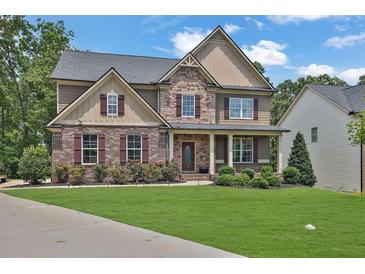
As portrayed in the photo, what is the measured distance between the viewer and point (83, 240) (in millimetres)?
8078

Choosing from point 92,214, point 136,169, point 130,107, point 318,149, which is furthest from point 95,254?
point 318,149

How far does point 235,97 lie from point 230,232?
19.7 m

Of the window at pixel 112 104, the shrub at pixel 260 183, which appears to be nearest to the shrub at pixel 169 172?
the window at pixel 112 104

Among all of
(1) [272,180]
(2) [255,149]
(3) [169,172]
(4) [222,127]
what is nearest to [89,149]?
(3) [169,172]

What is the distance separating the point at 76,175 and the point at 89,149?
204 centimetres

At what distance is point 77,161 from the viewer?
2256cm

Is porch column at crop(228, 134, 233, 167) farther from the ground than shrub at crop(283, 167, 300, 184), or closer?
farther from the ground

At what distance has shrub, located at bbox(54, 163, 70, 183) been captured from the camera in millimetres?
21766

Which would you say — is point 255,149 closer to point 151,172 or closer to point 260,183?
point 260,183

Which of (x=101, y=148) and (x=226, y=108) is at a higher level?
(x=226, y=108)

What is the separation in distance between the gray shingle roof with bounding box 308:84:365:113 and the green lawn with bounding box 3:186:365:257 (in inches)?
430

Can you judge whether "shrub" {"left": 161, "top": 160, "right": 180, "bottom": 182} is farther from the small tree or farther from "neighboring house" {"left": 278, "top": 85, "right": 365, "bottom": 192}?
"neighboring house" {"left": 278, "top": 85, "right": 365, "bottom": 192}

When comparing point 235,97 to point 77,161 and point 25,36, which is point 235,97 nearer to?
point 77,161

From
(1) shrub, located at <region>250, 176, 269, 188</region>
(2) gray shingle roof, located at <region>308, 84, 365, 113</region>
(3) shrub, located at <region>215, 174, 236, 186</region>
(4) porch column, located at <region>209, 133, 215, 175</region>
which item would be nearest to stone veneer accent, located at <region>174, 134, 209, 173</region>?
(4) porch column, located at <region>209, 133, 215, 175</region>
